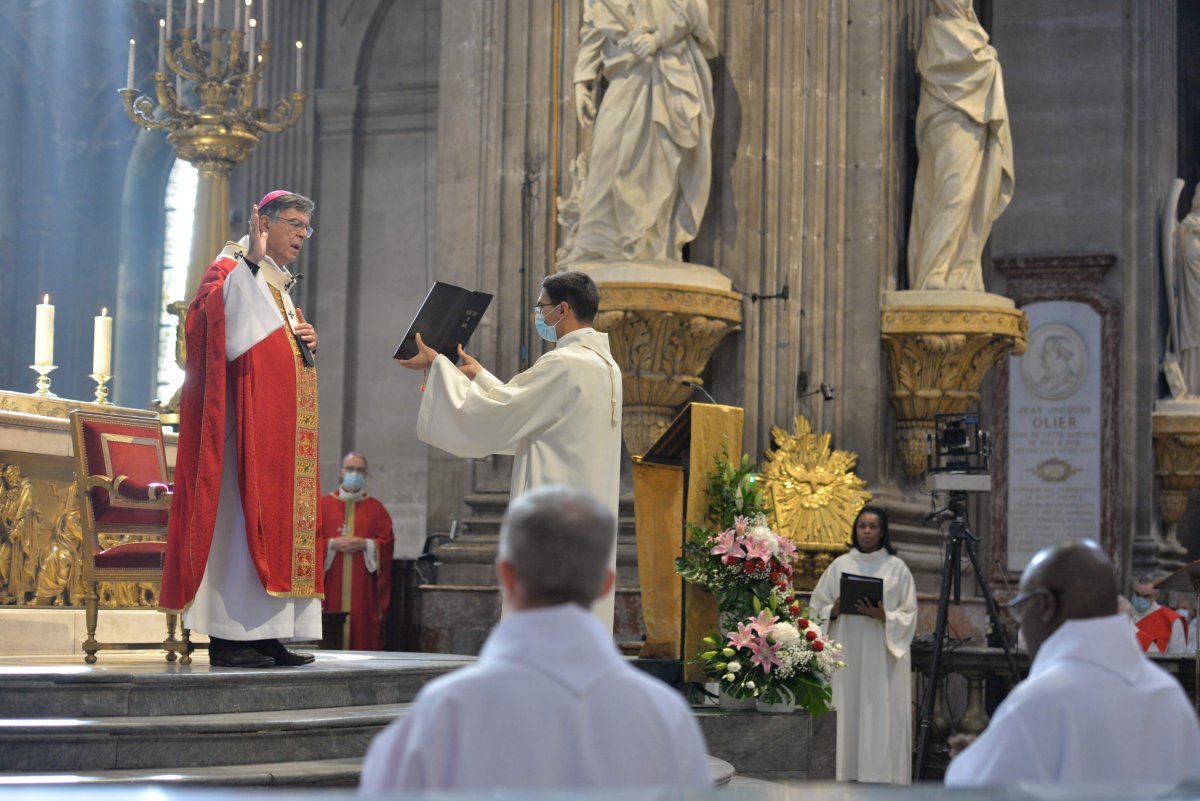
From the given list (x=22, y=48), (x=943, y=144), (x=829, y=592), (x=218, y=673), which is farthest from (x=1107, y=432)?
(x=22, y=48)

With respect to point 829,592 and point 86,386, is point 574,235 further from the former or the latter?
point 86,386

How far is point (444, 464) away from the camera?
10.2 m

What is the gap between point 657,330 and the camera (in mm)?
9047

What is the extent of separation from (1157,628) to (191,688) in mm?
8396

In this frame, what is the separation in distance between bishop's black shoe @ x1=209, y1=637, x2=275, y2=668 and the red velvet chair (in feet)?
1.09

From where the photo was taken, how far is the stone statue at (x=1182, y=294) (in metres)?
14.5

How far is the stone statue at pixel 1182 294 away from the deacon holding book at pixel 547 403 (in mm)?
9481

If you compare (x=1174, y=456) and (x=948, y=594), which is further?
(x=1174, y=456)

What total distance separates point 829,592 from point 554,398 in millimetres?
3403

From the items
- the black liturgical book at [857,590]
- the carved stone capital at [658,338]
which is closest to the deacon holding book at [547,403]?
the carved stone capital at [658,338]

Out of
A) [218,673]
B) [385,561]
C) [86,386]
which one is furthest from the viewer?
[86,386]

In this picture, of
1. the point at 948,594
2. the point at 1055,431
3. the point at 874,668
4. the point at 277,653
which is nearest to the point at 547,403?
the point at 277,653

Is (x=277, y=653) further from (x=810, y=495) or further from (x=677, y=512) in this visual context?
(x=810, y=495)

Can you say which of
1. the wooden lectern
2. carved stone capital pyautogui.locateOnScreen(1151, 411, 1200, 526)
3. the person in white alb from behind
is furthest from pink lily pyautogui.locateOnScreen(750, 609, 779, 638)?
carved stone capital pyautogui.locateOnScreen(1151, 411, 1200, 526)
